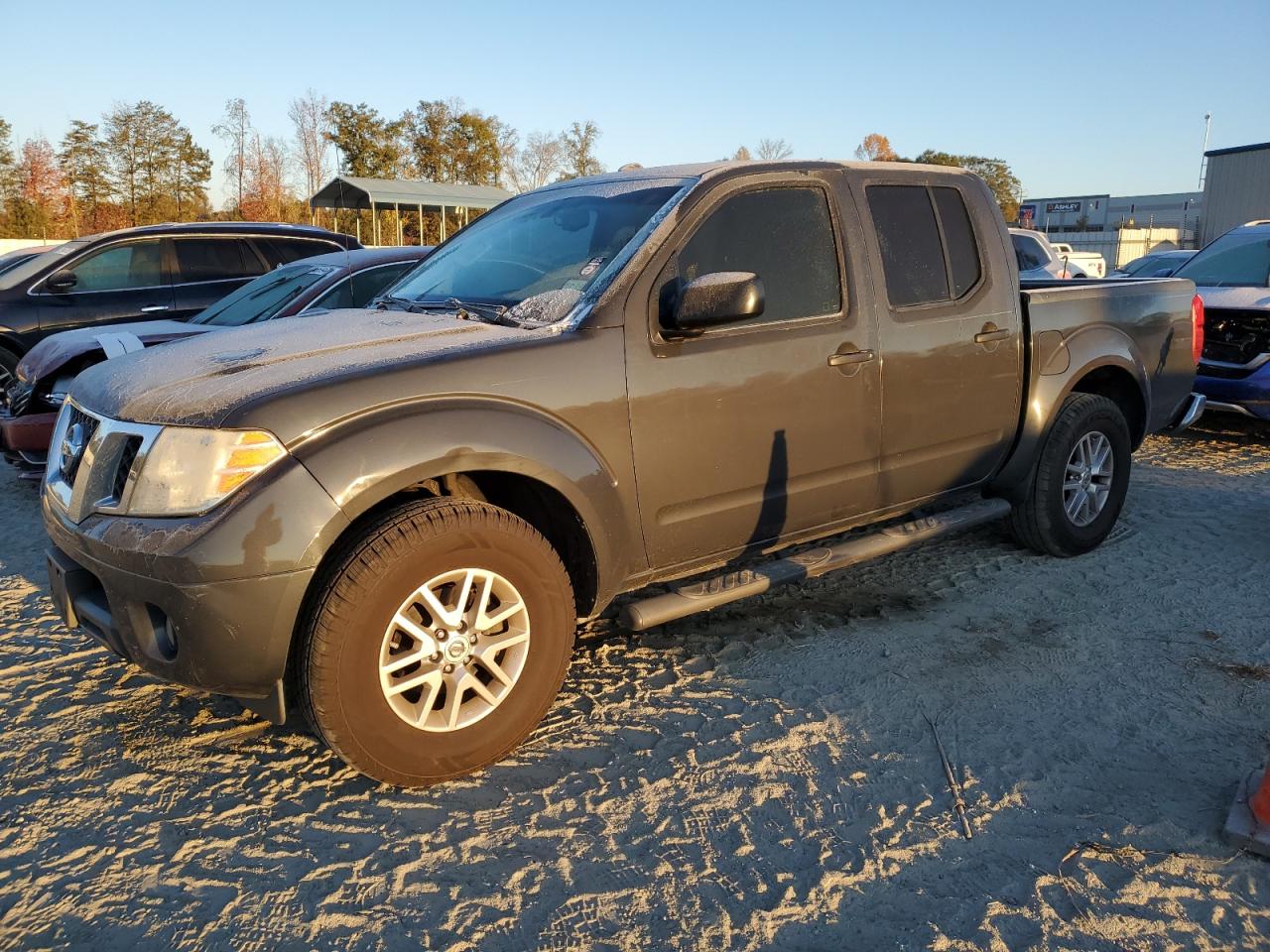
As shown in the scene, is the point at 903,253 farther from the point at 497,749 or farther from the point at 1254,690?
the point at 497,749

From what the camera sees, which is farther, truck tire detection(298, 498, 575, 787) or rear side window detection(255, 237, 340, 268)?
rear side window detection(255, 237, 340, 268)

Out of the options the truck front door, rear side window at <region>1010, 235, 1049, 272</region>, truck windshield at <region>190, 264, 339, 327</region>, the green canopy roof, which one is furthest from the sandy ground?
the green canopy roof

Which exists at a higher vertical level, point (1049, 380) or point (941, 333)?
point (941, 333)

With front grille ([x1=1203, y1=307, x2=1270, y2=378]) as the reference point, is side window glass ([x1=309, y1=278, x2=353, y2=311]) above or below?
above

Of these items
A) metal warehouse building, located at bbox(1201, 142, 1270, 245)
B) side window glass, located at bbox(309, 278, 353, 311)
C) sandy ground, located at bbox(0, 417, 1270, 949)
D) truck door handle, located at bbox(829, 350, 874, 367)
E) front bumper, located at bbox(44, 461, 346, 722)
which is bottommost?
sandy ground, located at bbox(0, 417, 1270, 949)

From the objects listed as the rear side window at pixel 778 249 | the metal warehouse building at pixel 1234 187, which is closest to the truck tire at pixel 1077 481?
the rear side window at pixel 778 249

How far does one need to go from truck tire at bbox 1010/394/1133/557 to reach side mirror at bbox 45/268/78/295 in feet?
26.6

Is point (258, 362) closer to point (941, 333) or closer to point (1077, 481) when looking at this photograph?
point (941, 333)

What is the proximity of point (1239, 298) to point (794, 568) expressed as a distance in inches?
250

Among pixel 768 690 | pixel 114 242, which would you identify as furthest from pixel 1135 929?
pixel 114 242

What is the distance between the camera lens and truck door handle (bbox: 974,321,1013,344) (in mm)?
4285

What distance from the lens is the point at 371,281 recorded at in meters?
6.80

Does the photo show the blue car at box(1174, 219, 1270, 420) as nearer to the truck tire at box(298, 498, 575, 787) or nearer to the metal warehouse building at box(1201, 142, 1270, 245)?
the truck tire at box(298, 498, 575, 787)

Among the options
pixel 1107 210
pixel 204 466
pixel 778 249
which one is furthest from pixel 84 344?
pixel 1107 210
